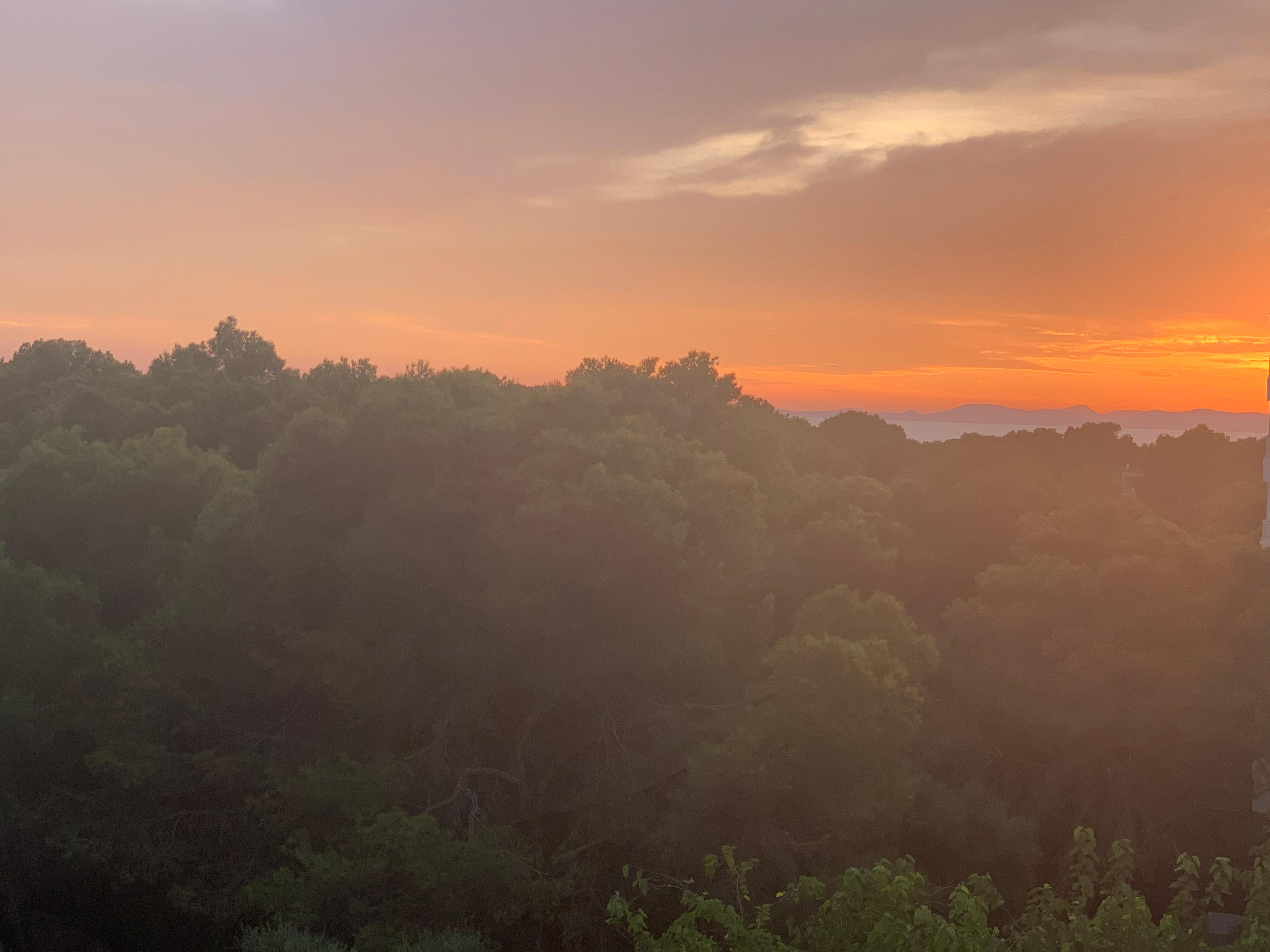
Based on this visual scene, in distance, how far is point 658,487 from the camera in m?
15.6

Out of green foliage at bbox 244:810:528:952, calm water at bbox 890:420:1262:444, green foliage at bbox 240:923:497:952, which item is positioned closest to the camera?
green foliage at bbox 240:923:497:952

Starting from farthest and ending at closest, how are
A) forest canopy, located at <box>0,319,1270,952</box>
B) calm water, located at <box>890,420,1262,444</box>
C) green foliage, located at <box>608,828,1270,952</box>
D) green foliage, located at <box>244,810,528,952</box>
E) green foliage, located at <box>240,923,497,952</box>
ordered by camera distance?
1. calm water, located at <box>890,420,1262,444</box>
2. forest canopy, located at <box>0,319,1270,952</box>
3. green foliage, located at <box>244,810,528,952</box>
4. green foliage, located at <box>240,923,497,952</box>
5. green foliage, located at <box>608,828,1270,952</box>

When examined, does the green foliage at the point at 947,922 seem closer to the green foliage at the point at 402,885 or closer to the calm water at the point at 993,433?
the green foliage at the point at 402,885

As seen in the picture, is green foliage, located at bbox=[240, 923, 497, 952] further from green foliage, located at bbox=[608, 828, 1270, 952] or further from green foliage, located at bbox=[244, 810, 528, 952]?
green foliage, located at bbox=[608, 828, 1270, 952]

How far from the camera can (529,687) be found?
16.1 metres

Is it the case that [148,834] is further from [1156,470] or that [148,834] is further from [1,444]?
[1156,470]

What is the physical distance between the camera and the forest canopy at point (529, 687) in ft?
45.5

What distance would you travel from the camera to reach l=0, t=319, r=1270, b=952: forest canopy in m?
13.9

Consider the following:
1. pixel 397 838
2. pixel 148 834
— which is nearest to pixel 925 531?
pixel 397 838

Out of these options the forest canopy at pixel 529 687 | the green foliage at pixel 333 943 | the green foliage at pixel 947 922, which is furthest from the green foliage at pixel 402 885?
the green foliage at pixel 947 922

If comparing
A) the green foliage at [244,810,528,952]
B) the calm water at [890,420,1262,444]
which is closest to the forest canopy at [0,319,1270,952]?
the green foliage at [244,810,528,952]

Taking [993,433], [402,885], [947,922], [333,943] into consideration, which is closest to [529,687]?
[402,885]

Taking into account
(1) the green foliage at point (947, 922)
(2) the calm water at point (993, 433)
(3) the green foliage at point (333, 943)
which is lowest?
(3) the green foliage at point (333, 943)

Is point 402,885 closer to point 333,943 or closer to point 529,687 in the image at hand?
point 333,943
